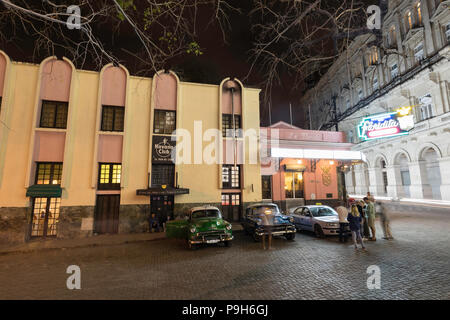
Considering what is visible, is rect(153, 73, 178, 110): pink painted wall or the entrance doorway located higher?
rect(153, 73, 178, 110): pink painted wall

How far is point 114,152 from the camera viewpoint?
13.4 m

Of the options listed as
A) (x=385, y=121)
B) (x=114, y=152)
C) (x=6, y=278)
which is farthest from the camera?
(x=385, y=121)

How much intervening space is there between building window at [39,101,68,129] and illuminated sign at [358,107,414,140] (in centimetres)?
2655

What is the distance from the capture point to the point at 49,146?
12680mm

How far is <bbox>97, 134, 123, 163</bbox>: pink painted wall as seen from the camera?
13.3 metres

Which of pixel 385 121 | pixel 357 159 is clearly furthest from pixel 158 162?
pixel 385 121

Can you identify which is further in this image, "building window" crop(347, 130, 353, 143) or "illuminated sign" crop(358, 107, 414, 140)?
"building window" crop(347, 130, 353, 143)

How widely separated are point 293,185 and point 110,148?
14339 mm

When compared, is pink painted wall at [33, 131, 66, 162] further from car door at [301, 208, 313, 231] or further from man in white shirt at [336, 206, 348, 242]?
man in white shirt at [336, 206, 348, 242]

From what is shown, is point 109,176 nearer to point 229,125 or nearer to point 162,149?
point 162,149

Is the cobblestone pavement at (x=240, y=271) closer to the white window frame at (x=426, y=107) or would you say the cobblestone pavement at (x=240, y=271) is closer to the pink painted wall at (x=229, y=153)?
the pink painted wall at (x=229, y=153)

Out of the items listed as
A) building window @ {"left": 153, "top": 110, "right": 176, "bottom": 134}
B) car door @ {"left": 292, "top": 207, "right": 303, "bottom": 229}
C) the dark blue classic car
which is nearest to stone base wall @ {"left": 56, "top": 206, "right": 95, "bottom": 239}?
building window @ {"left": 153, "top": 110, "right": 176, "bottom": 134}
